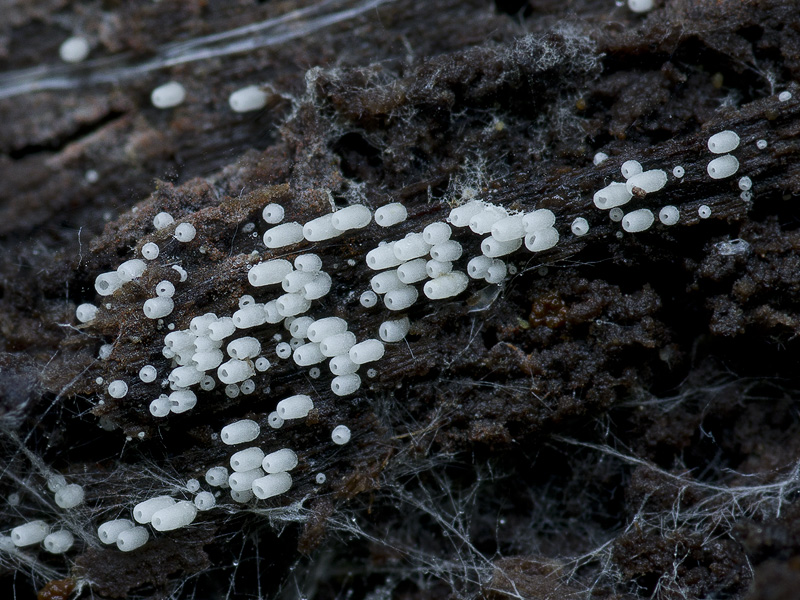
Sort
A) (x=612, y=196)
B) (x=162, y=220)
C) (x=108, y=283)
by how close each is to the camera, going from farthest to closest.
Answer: (x=162, y=220) → (x=108, y=283) → (x=612, y=196)

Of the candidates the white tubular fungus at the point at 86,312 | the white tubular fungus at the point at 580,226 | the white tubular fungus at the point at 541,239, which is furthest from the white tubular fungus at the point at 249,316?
the white tubular fungus at the point at 580,226

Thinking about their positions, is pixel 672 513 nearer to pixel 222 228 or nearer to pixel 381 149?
pixel 381 149

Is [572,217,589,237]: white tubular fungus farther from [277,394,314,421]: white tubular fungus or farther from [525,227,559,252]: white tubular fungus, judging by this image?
[277,394,314,421]: white tubular fungus

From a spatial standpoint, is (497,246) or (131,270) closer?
(497,246)

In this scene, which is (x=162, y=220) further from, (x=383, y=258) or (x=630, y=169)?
(x=630, y=169)

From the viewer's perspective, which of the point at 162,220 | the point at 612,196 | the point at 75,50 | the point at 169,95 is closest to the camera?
the point at 612,196

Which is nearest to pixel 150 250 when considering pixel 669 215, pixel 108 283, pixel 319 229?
pixel 108 283

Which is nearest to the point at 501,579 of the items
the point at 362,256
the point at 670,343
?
the point at 670,343

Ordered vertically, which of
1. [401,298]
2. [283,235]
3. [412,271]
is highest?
[283,235]
